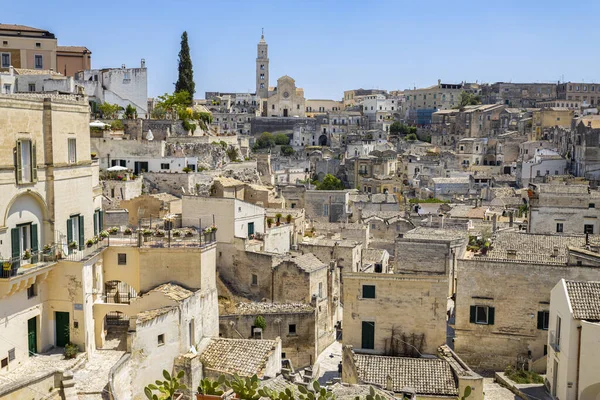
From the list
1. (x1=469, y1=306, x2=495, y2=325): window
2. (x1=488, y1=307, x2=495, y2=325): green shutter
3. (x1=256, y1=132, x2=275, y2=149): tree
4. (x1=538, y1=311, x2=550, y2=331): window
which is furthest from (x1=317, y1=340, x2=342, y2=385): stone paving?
(x1=256, y1=132, x2=275, y2=149): tree

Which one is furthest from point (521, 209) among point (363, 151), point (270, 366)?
point (363, 151)

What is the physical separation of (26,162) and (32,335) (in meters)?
5.55

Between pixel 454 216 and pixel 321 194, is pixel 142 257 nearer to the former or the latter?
pixel 454 216

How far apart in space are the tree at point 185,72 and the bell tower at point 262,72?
85.1 m

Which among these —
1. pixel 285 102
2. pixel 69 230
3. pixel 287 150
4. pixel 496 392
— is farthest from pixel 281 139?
pixel 496 392

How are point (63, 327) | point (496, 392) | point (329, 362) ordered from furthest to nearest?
point (329, 362) → point (496, 392) → point (63, 327)

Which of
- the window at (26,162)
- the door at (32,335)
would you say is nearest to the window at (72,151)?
the window at (26,162)

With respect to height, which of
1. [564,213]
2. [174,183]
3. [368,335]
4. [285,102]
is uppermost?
[285,102]

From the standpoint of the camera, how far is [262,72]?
154m

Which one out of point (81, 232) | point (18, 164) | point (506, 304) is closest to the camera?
point (18, 164)

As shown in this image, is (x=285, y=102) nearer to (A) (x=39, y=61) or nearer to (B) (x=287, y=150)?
(B) (x=287, y=150)

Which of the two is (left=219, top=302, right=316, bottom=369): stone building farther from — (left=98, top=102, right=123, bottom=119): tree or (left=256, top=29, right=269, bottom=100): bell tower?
(left=256, top=29, right=269, bottom=100): bell tower

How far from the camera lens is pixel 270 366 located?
76.1ft

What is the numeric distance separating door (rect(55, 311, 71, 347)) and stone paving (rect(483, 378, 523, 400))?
14322mm
